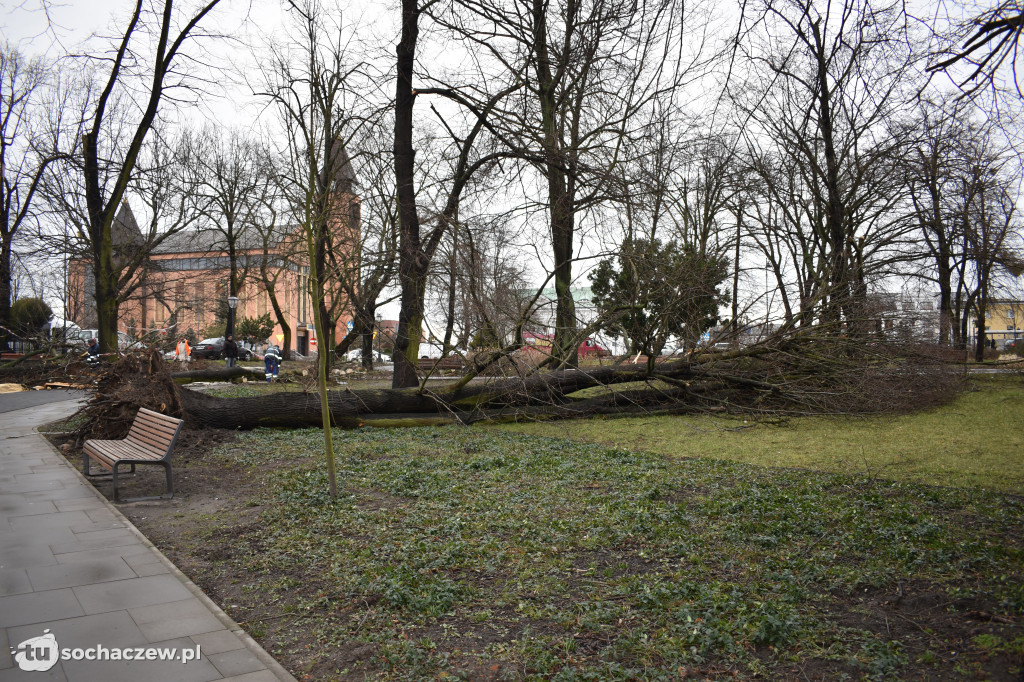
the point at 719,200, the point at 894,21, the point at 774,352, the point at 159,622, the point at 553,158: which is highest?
the point at 719,200

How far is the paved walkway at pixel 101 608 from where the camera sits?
351 centimetres

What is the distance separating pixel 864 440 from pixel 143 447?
32.6ft

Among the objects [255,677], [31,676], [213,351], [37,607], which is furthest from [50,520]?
[213,351]

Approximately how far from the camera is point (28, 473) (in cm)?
884

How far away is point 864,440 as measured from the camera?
1061cm

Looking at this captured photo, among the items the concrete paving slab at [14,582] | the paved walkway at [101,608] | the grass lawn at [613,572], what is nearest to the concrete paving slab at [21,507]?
the paved walkway at [101,608]

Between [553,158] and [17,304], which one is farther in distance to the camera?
[17,304]

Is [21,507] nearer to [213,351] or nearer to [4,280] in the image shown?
[4,280]


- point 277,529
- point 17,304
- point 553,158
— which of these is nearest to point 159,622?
point 277,529

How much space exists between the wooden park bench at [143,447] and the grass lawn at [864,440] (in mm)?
6084

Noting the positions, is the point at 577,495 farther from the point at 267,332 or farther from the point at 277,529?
the point at 267,332

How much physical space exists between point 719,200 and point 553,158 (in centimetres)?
1504

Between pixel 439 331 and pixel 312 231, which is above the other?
pixel 312 231

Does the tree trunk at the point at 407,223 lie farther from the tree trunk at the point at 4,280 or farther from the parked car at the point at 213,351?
the parked car at the point at 213,351
